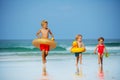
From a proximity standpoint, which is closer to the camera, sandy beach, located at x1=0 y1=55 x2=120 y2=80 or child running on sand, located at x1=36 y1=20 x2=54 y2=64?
sandy beach, located at x1=0 y1=55 x2=120 y2=80

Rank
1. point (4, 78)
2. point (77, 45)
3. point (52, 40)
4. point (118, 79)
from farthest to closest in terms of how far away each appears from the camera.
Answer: point (77, 45)
point (52, 40)
point (4, 78)
point (118, 79)

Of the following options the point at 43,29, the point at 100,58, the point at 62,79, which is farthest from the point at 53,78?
the point at 100,58

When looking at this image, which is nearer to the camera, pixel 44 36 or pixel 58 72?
pixel 44 36

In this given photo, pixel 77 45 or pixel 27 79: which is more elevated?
pixel 77 45

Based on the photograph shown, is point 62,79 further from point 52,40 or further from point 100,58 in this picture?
point 100,58

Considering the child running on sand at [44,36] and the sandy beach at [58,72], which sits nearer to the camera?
the sandy beach at [58,72]

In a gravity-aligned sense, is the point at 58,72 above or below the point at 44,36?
below

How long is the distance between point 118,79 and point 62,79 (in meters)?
1.36

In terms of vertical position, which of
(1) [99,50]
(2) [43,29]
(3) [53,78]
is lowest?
(3) [53,78]

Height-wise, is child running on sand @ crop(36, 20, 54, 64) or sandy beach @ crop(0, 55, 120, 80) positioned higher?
child running on sand @ crop(36, 20, 54, 64)

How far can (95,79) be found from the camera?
24.3 ft

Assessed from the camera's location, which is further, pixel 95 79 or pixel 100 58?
pixel 100 58

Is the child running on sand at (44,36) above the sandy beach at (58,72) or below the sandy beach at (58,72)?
above

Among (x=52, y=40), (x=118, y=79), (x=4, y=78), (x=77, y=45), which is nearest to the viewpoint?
(x=118, y=79)
